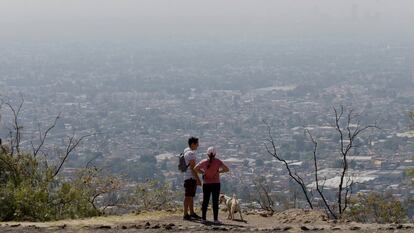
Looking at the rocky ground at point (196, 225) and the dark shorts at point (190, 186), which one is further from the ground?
the dark shorts at point (190, 186)

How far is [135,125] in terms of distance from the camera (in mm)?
97750

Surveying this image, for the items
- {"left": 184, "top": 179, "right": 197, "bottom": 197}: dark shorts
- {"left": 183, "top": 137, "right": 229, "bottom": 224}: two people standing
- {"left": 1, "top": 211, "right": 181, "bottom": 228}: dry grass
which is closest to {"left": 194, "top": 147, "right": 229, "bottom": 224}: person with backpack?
{"left": 183, "top": 137, "right": 229, "bottom": 224}: two people standing

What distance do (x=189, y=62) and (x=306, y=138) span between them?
107 meters

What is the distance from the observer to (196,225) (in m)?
14.6

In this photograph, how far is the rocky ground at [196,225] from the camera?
45.8ft

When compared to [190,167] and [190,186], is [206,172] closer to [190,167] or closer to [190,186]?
[190,167]

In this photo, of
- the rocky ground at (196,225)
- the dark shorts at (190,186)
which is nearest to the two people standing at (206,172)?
the dark shorts at (190,186)

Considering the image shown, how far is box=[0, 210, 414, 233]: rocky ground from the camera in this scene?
1395cm

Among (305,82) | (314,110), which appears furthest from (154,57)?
(314,110)

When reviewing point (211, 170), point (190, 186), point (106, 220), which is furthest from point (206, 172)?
point (106, 220)

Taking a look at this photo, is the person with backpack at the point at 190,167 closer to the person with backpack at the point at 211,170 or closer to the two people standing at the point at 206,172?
the two people standing at the point at 206,172

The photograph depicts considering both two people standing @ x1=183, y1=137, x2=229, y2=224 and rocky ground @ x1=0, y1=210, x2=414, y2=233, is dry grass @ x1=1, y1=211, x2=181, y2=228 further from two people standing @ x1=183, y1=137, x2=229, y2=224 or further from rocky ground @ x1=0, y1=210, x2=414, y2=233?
two people standing @ x1=183, y1=137, x2=229, y2=224

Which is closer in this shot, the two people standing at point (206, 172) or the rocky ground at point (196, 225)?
the rocky ground at point (196, 225)

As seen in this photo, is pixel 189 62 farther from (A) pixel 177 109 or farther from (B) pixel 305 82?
(A) pixel 177 109
